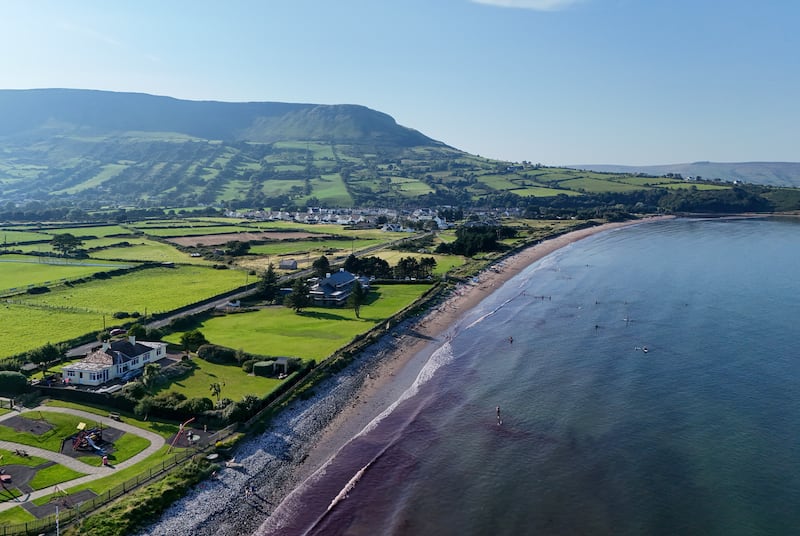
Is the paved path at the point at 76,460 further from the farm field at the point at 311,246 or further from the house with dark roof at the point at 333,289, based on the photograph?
the farm field at the point at 311,246

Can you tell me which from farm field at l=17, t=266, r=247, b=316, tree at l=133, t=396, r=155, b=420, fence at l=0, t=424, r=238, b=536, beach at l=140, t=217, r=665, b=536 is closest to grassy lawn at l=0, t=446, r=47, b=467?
fence at l=0, t=424, r=238, b=536

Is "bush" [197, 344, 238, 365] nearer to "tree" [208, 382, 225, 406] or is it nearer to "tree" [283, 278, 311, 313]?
"tree" [208, 382, 225, 406]

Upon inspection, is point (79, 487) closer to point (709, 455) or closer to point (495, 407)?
point (495, 407)

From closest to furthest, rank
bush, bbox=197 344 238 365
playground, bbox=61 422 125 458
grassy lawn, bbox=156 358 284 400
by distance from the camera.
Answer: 1. playground, bbox=61 422 125 458
2. grassy lawn, bbox=156 358 284 400
3. bush, bbox=197 344 238 365

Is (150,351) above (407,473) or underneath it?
above

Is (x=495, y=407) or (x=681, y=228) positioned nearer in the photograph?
(x=495, y=407)

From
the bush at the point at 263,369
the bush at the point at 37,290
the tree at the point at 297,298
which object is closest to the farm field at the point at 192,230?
the bush at the point at 37,290

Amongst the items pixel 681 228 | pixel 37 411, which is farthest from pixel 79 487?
pixel 681 228
